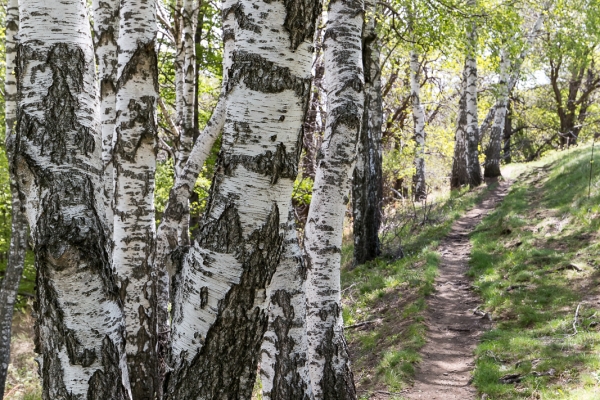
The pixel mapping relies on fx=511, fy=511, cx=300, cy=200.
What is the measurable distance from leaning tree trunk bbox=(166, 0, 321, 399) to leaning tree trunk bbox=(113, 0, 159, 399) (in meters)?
2.53

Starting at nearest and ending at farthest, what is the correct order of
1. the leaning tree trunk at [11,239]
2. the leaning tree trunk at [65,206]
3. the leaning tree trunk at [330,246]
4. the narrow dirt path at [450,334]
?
1. the leaning tree trunk at [65,206]
2. the leaning tree trunk at [330,246]
3. the narrow dirt path at [450,334]
4. the leaning tree trunk at [11,239]

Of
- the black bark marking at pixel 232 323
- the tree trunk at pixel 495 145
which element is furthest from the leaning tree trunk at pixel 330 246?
the tree trunk at pixel 495 145

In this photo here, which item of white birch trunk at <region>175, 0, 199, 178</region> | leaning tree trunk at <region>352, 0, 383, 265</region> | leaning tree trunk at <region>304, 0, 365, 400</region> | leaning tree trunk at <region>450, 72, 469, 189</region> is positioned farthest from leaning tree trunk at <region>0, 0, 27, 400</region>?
leaning tree trunk at <region>450, 72, 469, 189</region>

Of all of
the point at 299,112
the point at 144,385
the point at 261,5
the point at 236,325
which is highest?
the point at 261,5

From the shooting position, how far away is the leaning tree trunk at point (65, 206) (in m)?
2.28

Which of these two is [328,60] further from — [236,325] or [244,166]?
[236,325]

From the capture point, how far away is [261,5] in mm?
2141

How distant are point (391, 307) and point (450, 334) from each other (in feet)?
4.63

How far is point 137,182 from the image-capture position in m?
4.56

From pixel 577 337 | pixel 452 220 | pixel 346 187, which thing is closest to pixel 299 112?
pixel 346 187

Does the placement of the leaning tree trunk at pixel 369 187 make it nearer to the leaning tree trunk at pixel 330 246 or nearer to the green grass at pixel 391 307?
the green grass at pixel 391 307

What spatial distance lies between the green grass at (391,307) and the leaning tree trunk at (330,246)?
1.63 metres

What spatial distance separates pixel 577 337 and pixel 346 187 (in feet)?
12.2

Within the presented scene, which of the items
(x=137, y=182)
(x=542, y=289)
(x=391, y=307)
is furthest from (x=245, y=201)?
(x=542, y=289)
